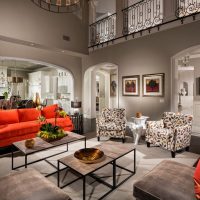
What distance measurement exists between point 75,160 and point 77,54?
4.87 m

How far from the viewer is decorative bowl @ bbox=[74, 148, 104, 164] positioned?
233 centimetres

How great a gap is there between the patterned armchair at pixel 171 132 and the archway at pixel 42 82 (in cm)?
510

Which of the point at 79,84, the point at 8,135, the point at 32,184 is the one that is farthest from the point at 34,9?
the point at 32,184

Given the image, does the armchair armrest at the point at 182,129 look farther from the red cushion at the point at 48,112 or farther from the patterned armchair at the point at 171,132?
the red cushion at the point at 48,112

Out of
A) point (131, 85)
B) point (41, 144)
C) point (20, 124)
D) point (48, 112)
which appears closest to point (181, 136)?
point (131, 85)

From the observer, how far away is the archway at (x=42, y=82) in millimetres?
8938

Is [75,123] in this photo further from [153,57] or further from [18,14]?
[18,14]

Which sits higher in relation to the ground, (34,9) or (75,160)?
(34,9)

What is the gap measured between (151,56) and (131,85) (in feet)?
3.52

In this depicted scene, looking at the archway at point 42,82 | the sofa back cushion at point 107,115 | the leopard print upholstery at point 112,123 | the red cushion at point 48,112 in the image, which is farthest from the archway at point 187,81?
the archway at point 42,82

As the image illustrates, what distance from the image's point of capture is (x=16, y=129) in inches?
161

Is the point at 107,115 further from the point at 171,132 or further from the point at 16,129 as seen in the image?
the point at 16,129

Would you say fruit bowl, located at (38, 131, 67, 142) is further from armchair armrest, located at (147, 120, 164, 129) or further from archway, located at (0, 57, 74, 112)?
archway, located at (0, 57, 74, 112)

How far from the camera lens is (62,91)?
30.0ft
